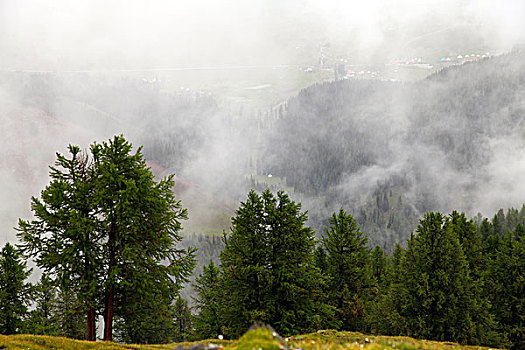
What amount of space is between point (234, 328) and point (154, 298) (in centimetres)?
692

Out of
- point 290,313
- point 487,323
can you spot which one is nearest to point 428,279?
point 487,323

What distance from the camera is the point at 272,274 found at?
1110 inches

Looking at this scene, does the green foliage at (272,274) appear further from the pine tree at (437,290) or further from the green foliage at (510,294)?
the green foliage at (510,294)

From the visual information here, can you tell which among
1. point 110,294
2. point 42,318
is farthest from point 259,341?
point 42,318

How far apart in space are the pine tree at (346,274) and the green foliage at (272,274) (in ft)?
23.3

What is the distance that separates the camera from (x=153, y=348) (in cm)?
2122

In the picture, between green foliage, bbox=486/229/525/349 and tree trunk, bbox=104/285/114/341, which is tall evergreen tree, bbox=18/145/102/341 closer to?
tree trunk, bbox=104/285/114/341

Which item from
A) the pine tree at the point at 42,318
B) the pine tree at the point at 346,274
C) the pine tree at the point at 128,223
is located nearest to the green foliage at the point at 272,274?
the pine tree at the point at 128,223

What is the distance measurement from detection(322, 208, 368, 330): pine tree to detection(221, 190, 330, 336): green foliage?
23.3ft

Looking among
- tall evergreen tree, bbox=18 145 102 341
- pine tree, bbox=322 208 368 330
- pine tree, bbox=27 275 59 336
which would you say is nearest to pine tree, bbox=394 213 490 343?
pine tree, bbox=322 208 368 330

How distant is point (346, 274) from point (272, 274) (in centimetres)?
1298

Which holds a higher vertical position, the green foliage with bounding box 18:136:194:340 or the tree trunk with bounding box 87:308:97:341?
the green foliage with bounding box 18:136:194:340

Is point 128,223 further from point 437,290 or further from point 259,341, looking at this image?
point 437,290

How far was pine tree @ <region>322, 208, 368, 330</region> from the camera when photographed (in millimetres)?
36656
